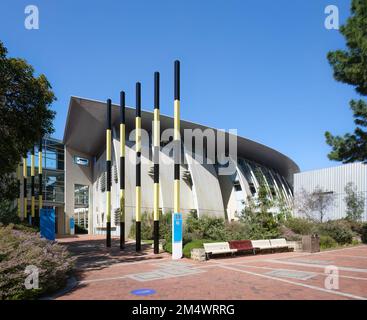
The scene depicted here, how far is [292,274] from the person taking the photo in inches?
406

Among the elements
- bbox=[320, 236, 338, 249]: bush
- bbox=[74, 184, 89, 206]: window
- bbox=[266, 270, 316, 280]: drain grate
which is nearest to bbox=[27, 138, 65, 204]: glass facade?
bbox=[74, 184, 89, 206]: window

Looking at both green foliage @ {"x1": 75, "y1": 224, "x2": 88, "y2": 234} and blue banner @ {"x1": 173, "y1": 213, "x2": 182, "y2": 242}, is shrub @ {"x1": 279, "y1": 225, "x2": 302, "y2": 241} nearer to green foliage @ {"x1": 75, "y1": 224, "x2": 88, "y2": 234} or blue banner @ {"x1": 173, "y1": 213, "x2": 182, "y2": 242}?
blue banner @ {"x1": 173, "y1": 213, "x2": 182, "y2": 242}

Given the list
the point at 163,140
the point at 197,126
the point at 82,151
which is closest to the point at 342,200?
the point at 197,126

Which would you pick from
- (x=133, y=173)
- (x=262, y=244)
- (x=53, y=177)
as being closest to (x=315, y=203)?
(x=133, y=173)

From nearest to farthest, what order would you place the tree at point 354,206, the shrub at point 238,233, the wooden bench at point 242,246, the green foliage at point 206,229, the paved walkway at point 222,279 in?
the paved walkway at point 222,279
the wooden bench at point 242,246
the shrub at point 238,233
the green foliage at point 206,229
the tree at point 354,206

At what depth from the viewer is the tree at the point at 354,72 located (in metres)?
15.2

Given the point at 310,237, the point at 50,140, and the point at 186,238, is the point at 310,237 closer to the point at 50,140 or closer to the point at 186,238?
the point at 186,238

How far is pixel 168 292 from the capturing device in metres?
8.14

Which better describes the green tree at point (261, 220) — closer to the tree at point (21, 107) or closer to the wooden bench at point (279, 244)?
the wooden bench at point (279, 244)

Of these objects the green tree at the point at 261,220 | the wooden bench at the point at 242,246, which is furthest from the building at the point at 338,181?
the wooden bench at the point at 242,246

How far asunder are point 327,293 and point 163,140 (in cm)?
2841

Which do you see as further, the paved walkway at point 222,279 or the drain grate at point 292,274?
the drain grate at point 292,274

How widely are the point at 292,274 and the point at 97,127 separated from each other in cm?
2599

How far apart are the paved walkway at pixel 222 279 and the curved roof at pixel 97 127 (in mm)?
17251
